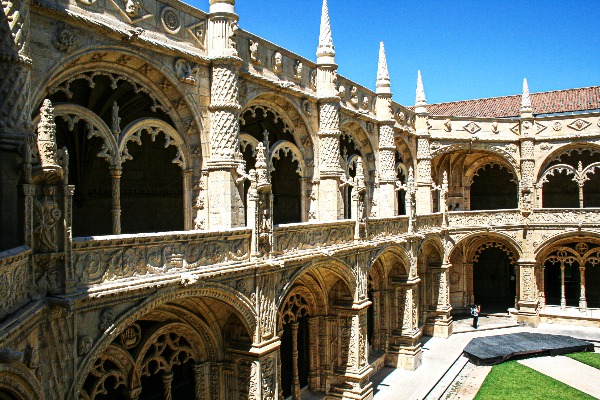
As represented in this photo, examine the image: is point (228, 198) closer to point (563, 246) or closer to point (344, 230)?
point (344, 230)

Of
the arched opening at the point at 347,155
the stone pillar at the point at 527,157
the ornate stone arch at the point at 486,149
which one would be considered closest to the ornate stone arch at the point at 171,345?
the arched opening at the point at 347,155

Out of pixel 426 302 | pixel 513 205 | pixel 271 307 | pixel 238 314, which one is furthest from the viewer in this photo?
pixel 513 205

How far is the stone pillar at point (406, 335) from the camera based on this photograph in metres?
19.4

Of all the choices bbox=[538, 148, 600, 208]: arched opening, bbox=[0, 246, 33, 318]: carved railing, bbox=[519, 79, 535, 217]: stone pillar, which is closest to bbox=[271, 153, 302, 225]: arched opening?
bbox=[519, 79, 535, 217]: stone pillar

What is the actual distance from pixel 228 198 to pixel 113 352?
12.9ft

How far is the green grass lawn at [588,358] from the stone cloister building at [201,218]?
4.14 meters

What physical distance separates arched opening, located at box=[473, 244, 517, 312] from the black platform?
8.75 metres

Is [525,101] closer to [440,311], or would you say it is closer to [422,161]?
[422,161]

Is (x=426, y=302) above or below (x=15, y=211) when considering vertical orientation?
below

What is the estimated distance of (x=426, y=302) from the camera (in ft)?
Answer: 78.2

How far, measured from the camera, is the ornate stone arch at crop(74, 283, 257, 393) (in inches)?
266

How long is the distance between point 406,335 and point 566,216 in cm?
1061

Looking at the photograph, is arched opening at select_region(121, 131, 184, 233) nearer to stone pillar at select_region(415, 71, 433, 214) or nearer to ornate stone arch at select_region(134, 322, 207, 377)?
ornate stone arch at select_region(134, 322, 207, 377)

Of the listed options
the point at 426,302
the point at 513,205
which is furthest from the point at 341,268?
the point at 513,205
